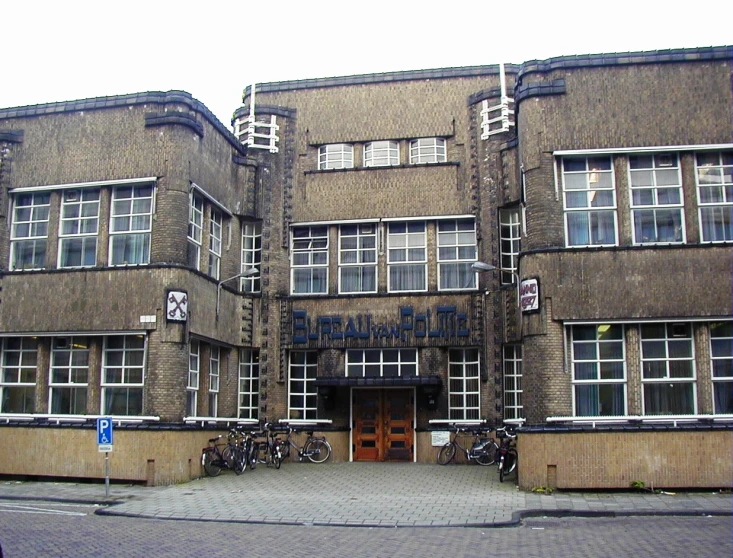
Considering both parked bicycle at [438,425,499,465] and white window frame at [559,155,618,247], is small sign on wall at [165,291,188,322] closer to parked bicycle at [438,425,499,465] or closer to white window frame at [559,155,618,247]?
parked bicycle at [438,425,499,465]

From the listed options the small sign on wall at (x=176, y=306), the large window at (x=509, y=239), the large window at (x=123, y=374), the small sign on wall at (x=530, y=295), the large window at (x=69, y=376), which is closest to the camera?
the small sign on wall at (x=530, y=295)

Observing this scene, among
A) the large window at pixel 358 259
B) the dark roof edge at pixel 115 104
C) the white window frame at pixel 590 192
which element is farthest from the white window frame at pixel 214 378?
the white window frame at pixel 590 192

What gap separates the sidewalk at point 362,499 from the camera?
1537 centimetres

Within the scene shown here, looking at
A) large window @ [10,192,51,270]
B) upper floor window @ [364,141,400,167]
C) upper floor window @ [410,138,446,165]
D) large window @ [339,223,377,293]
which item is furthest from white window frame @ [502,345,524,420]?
large window @ [10,192,51,270]

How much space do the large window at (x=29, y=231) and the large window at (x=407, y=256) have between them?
9.74m

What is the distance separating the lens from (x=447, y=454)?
24438 mm

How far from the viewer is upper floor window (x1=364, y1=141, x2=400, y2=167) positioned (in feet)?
88.3

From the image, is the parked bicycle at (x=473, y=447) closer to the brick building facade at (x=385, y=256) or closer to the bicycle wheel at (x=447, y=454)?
the bicycle wheel at (x=447, y=454)

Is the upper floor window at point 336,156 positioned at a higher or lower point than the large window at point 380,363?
higher

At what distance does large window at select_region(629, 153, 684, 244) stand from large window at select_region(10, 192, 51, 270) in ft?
48.6

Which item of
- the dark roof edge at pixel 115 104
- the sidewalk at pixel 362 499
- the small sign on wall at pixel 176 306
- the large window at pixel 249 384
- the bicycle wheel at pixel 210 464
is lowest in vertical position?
the sidewalk at pixel 362 499

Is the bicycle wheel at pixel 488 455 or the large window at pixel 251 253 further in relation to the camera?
the large window at pixel 251 253

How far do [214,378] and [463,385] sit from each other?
7.15 metres

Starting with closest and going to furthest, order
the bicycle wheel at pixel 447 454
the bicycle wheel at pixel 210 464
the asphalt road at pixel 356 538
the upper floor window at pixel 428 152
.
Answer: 1. the asphalt road at pixel 356 538
2. the bicycle wheel at pixel 210 464
3. the bicycle wheel at pixel 447 454
4. the upper floor window at pixel 428 152
